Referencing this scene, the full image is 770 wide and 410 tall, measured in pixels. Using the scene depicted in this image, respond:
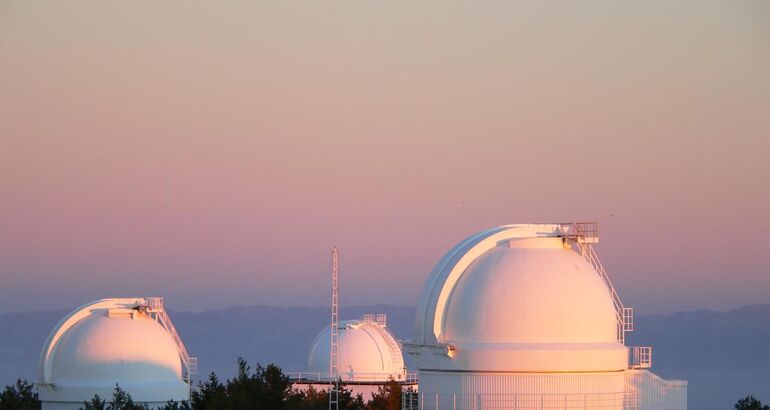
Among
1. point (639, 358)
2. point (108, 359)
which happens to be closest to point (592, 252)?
point (639, 358)

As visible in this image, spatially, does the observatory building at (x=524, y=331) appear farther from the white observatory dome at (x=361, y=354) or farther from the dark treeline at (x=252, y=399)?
the white observatory dome at (x=361, y=354)

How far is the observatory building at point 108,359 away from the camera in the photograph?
180 ft

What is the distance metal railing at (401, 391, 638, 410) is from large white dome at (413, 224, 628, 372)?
723 mm

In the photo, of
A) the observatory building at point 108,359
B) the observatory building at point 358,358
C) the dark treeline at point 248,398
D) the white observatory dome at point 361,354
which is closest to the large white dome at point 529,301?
the dark treeline at point 248,398

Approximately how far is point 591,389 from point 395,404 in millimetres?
11938

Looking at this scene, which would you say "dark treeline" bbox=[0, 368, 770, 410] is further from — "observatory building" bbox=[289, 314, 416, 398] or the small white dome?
"observatory building" bbox=[289, 314, 416, 398]

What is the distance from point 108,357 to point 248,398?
11956mm

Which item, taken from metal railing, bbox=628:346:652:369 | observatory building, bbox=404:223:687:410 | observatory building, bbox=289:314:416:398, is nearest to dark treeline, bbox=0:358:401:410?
observatory building, bbox=404:223:687:410

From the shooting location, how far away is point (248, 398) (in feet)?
147

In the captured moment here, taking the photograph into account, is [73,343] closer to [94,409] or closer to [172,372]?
[172,372]

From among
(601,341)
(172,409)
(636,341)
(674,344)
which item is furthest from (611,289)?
(674,344)

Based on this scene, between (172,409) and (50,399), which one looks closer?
(172,409)

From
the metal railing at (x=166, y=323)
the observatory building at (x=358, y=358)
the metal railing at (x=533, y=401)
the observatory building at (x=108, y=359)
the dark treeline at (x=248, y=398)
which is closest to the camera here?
the metal railing at (x=533, y=401)

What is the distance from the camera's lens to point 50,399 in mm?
55688
